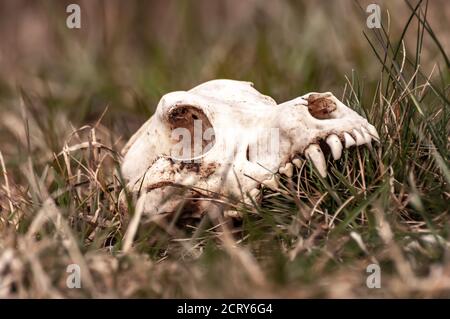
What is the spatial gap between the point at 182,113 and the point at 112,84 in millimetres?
2279

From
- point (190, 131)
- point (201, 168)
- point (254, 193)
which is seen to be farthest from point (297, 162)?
point (190, 131)

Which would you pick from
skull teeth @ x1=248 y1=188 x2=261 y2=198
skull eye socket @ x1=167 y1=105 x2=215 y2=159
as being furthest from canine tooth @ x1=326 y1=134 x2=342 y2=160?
skull eye socket @ x1=167 y1=105 x2=215 y2=159

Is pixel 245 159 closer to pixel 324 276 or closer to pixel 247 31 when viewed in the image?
pixel 324 276

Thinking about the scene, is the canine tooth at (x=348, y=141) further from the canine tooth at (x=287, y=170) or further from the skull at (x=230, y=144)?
the canine tooth at (x=287, y=170)

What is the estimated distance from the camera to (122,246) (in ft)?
8.15

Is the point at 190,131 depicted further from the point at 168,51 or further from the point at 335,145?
the point at 168,51

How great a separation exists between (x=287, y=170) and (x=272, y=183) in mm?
66

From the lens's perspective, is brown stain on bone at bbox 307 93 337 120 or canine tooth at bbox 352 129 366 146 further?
brown stain on bone at bbox 307 93 337 120

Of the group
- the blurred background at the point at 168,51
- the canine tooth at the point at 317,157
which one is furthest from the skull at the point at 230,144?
the blurred background at the point at 168,51

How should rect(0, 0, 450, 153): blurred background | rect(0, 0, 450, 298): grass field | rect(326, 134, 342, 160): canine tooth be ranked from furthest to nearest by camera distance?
1. rect(0, 0, 450, 153): blurred background
2. rect(326, 134, 342, 160): canine tooth
3. rect(0, 0, 450, 298): grass field

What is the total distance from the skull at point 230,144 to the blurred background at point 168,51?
929 millimetres

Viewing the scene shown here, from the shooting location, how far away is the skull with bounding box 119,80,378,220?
249 cm

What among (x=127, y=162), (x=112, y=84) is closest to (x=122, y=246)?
(x=127, y=162)

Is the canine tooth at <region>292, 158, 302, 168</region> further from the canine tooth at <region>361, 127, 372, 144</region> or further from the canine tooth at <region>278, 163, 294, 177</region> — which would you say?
the canine tooth at <region>361, 127, 372, 144</region>
